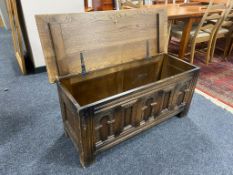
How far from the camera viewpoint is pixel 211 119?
1.58m

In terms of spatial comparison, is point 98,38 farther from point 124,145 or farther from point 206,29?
point 206,29

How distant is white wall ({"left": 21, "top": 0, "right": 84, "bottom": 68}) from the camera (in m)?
1.87

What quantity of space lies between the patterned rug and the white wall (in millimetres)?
1738

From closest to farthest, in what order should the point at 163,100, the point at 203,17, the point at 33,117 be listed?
the point at 163,100, the point at 33,117, the point at 203,17

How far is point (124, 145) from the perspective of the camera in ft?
4.30

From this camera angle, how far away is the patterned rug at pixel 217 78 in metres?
1.93

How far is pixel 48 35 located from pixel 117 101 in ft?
1.79

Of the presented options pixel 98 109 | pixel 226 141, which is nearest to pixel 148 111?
pixel 98 109

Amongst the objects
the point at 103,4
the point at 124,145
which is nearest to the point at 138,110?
the point at 124,145

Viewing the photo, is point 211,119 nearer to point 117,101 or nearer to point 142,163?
point 142,163

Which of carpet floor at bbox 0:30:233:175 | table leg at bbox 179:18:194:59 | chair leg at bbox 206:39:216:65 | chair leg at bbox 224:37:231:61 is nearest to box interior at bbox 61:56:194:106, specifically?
carpet floor at bbox 0:30:233:175

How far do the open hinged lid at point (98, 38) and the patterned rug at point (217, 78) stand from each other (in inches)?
34.6

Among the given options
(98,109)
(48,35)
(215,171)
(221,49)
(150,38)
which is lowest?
(215,171)

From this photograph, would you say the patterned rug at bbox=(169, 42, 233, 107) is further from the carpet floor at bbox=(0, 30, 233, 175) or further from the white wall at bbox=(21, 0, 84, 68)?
the white wall at bbox=(21, 0, 84, 68)
